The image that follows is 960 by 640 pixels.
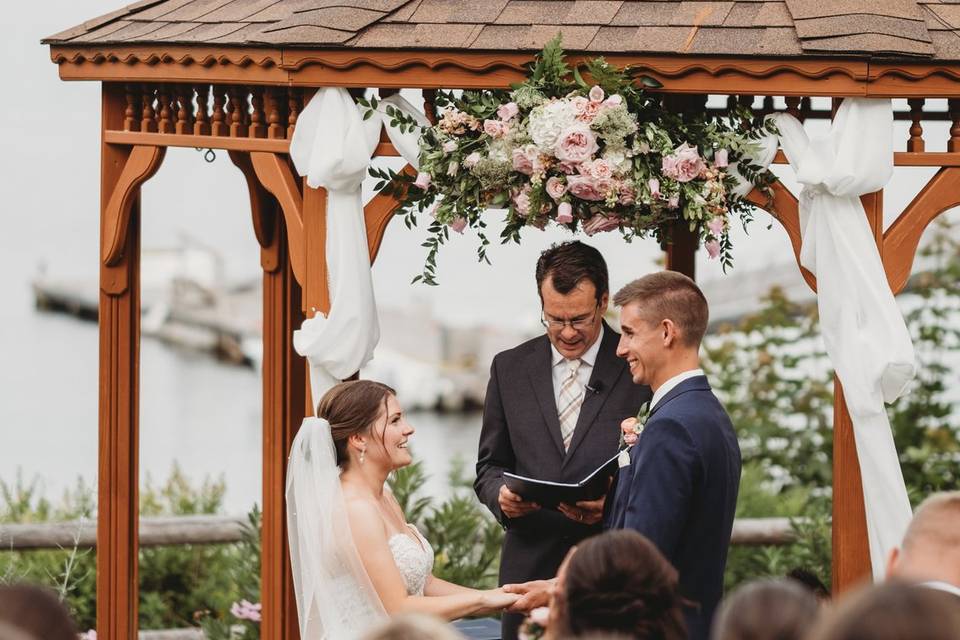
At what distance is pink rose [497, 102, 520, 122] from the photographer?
5293mm

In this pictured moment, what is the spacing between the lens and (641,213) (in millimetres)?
5352

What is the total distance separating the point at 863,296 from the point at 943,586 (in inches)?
76.0

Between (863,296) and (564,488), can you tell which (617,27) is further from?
(564,488)

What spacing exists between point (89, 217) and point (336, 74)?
22.5 meters

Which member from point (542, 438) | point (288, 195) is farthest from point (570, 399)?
point (288, 195)

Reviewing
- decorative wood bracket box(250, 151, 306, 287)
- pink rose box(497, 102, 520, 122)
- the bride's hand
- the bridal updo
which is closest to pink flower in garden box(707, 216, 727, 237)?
pink rose box(497, 102, 520, 122)

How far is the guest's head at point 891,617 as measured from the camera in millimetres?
2533

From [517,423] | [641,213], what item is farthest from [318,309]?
[641,213]

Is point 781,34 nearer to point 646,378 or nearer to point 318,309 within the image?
point 646,378

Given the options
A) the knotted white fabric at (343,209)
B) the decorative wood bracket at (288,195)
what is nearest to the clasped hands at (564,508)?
the knotted white fabric at (343,209)

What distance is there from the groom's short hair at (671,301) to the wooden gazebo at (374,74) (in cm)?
87

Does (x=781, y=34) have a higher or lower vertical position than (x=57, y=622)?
higher

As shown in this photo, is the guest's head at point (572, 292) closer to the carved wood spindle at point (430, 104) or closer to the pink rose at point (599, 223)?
the pink rose at point (599, 223)

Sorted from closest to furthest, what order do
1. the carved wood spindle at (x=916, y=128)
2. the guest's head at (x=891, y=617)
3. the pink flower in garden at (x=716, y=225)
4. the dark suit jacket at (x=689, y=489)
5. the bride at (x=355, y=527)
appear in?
the guest's head at (x=891, y=617) < the dark suit jacket at (x=689, y=489) < the bride at (x=355, y=527) < the pink flower in garden at (x=716, y=225) < the carved wood spindle at (x=916, y=128)
